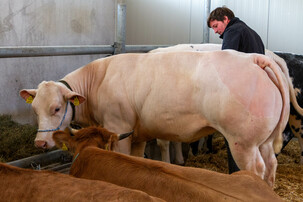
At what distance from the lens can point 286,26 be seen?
8.98m

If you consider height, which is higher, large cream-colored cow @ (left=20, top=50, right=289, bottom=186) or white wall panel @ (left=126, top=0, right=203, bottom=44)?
white wall panel @ (left=126, top=0, right=203, bottom=44)

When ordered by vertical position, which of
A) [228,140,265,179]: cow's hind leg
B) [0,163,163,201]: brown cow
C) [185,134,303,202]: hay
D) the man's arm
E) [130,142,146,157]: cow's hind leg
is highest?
the man's arm

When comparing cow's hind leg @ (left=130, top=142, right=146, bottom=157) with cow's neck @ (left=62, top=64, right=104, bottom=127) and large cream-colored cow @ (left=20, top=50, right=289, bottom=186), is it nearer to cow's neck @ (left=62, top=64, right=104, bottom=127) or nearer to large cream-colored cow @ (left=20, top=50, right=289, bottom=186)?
large cream-colored cow @ (left=20, top=50, right=289, bottom=186)

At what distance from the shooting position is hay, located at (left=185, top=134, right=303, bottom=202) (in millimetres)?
5328

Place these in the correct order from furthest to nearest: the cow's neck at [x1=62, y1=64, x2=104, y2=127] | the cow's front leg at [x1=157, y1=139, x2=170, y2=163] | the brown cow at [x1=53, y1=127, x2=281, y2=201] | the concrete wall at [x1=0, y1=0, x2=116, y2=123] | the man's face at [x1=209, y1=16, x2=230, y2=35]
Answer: the concrete wall at [x1=0, y1=0, x2=116, y2=123], the cow's front leg at [x1=157, y1=139, x2=170, y2=163], the man's face at [x1=209, y1=16, x2=230, y2=35], the cow's neck at [x1=62, y1=64, x2=104, y2=127], the brown cow at [x1=53, y1=127, x2=281, y2=201]

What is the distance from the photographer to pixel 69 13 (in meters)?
7.83

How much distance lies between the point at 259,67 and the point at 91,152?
71.3 inches

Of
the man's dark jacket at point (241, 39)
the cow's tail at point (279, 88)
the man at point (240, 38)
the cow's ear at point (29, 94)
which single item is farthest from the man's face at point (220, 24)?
the cow's ear at point (29, 94)

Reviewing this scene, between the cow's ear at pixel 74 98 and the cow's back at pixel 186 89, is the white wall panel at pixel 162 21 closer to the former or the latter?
the cow's back at pixel 186 89

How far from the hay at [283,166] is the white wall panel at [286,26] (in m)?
2.09

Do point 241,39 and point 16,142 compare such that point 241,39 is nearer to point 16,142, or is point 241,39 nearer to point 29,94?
point 29,94

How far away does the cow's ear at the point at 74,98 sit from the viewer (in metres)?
4.68

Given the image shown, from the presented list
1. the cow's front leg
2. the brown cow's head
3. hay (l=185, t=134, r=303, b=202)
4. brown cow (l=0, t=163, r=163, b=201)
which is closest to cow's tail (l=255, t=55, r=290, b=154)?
hay (l=185, t=134, r=303, b=202)

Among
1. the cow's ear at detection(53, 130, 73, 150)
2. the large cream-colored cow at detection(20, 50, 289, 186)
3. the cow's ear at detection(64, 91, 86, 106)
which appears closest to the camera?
the cow's ear at detection(53, 130, 73, 150)
